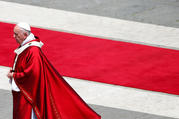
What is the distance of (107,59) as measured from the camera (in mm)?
10781

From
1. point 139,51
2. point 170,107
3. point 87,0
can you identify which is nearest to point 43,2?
point 87,0

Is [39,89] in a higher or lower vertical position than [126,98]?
higher

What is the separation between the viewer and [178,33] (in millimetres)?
12383

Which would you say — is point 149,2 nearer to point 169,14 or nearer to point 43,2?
point 169,14

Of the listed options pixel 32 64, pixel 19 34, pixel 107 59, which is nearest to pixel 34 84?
pixel 32 64

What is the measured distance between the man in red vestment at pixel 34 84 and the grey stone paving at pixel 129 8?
5.77 metres

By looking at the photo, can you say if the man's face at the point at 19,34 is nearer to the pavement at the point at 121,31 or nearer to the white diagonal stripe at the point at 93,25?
the pavement at the point at 121,31

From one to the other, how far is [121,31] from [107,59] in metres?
1.67

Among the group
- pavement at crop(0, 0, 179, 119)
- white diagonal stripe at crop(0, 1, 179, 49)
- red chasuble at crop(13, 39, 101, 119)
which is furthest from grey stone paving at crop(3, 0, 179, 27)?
red chasuble at crop(13, 39, 101, 119)

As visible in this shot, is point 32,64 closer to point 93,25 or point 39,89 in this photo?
point 39,89

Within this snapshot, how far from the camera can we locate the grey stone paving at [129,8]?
13039 mm

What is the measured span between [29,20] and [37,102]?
5436 millimetres

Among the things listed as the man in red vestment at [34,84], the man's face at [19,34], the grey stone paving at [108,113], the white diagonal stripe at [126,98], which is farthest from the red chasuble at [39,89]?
the white diagonal stripe at [126,98]

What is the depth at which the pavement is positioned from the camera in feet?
29.2
